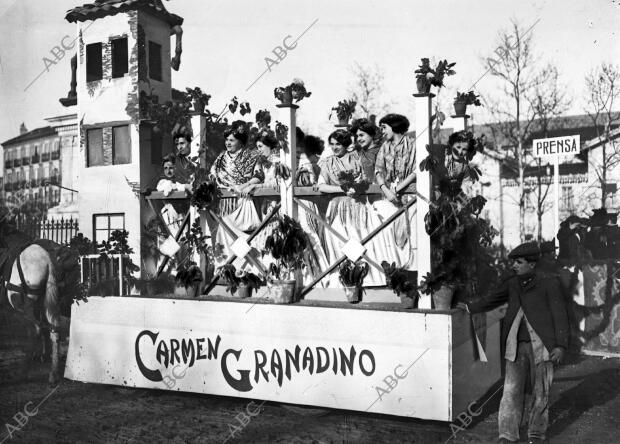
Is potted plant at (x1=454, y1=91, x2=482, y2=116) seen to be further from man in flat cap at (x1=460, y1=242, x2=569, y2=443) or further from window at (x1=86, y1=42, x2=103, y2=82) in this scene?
window at (x1=86, y1=42, x2=103, y2=82)

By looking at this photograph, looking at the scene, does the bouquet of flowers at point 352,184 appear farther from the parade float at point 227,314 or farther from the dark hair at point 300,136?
the dark hair at point 300,136

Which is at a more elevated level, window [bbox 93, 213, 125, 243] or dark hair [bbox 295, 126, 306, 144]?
dark hair [bbox 295, 126, 306, 144]

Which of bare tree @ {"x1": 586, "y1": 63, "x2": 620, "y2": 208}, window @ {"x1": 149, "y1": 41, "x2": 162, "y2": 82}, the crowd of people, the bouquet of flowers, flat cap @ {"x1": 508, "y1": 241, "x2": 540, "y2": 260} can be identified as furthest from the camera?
bare tree @ {"x1": 586, "y1": 63, "x2": 620, "y2": 208}

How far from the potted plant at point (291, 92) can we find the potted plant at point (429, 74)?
130 cm

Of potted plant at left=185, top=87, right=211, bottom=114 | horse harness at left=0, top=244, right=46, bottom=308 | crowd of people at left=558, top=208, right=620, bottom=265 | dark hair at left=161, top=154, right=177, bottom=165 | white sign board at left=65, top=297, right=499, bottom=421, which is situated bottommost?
white sign board at left=65, top=297, right=499, bottom=421

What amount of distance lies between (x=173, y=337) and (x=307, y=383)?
166cm

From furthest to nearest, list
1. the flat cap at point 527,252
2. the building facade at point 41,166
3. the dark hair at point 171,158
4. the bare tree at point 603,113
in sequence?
the bare tree at point 603,113, the building facade at point 41,166, the dark hair at point 171,158, the flat cap at point 527,252

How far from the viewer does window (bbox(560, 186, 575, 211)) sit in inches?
555

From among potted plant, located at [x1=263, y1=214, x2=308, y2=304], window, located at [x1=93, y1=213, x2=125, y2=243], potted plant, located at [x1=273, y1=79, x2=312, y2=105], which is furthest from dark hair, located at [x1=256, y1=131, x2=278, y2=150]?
window, located at [x1=93, y1=213, x2=125, y2=243]

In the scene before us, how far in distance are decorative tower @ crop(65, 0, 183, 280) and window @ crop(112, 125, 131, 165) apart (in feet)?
0.04

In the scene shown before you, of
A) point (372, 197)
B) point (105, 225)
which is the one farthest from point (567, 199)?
point (105, 225)

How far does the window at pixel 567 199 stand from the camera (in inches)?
555

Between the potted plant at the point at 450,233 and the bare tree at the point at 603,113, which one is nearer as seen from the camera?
the potted plant at the point at 450,233

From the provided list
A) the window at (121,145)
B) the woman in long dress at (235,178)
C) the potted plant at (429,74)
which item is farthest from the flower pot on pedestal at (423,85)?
the window at (121,145)
